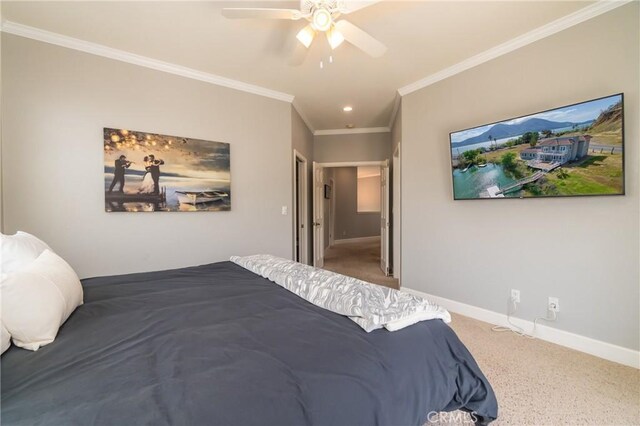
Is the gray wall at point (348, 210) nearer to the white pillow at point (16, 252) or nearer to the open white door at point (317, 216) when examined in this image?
the open white door at point (317, 216)

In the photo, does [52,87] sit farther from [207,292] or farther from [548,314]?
[548,314]

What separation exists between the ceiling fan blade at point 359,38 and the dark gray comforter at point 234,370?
1818 mm

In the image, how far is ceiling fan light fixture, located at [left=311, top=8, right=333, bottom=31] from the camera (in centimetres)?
169

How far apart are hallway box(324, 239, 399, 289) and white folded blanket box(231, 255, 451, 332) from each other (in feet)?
8.68

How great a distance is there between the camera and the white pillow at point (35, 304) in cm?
90

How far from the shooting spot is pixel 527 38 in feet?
7.54

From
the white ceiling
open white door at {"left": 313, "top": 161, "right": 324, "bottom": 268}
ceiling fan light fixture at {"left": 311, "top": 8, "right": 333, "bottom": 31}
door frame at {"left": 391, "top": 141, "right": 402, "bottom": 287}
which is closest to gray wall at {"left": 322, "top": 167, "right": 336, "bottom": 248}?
open white door at {"left": 313, "top": 161, "right": 324, "bottom": 268}

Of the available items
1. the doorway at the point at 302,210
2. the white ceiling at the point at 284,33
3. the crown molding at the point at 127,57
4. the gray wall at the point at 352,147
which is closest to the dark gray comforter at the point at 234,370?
the white ceiling at the point at 284,33

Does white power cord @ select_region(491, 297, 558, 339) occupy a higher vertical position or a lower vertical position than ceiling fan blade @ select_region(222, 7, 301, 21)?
lower

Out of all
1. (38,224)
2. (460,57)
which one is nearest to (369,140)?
(460,57)

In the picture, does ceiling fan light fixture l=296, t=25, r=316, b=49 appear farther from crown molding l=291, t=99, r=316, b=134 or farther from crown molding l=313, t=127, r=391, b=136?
crown molding l=313, t=127, r=391, b=136

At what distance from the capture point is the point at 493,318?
2.57 metres

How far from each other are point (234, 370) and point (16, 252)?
1.24 metres

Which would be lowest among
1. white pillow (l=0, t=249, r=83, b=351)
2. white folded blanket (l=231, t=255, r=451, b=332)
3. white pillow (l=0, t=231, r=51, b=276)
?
white folded blanket (l=231, t=255, r=451, b=332)
